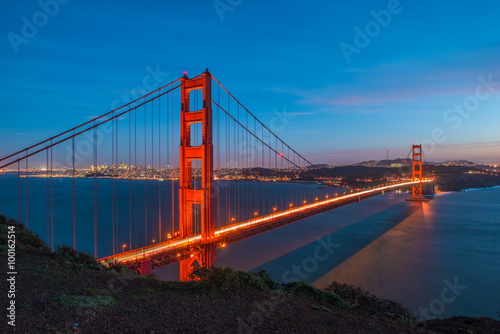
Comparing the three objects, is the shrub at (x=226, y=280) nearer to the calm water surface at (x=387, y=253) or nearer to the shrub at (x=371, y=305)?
the shrub at (x=371, y=305)

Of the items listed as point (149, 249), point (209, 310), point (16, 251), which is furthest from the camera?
point (149, 249)

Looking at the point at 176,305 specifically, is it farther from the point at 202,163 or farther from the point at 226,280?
the point at 202,163

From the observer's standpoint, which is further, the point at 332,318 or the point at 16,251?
the point at 16,251

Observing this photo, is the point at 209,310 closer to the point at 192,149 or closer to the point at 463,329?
the point at 463,329

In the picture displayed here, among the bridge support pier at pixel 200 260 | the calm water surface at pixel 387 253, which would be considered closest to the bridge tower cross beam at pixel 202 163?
the bridge support pier at pixel 200 260

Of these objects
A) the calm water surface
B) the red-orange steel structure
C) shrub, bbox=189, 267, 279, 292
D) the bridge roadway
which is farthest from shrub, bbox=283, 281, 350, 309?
the calm water surface

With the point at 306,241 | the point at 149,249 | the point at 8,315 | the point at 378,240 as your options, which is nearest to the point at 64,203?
the point at 306,241

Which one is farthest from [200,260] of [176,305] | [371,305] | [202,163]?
[176,305]
